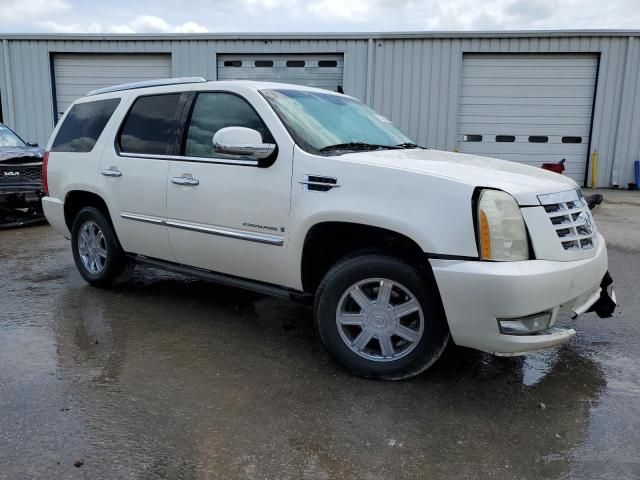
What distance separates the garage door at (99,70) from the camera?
15266mm

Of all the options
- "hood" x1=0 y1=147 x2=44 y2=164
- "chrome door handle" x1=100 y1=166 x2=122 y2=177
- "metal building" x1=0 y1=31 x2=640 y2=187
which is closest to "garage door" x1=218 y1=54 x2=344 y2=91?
"metal building" x1=0 y1=31 x2=640 y2=187

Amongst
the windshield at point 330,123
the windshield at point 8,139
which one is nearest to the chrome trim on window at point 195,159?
the windshield at point 330,123

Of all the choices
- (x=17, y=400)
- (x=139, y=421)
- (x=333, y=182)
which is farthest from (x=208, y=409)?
(x=333, y=182)

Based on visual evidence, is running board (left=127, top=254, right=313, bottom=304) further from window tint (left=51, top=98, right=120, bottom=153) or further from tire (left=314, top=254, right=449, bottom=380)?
window tint (left=51, top=98, right=120, bottom=153)

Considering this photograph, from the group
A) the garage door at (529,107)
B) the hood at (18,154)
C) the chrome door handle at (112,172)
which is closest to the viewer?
the chrome door handle at (112,172)

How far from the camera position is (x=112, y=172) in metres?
4.66

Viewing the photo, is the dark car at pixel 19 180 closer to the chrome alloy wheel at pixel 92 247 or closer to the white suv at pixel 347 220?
the chrome alloy wheel at pixel 92 247

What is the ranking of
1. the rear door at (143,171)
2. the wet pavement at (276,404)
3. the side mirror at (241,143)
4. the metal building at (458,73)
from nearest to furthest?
1. the wet pavement at (276,404)
2. the side mirror at (241,143)
3. the rear door at (143,171)
4. the metal building at (458,73)

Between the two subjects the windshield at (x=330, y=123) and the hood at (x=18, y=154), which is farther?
the hood at (x=18, y=154)

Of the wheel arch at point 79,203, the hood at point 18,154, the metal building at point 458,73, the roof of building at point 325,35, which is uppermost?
the roof of building at point 325,35

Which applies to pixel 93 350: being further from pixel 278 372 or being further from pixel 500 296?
pixel 500 296

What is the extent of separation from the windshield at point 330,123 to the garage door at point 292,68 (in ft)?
Answer: 35.0

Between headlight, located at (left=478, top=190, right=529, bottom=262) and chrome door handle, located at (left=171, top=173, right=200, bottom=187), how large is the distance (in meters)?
2.09

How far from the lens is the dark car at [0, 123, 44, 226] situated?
27.6ft
